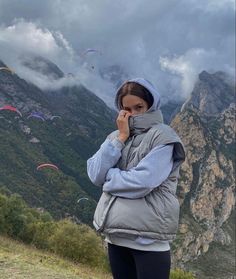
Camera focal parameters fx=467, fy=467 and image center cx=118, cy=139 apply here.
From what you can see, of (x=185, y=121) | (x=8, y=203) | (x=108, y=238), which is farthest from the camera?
(x=185, y=121)

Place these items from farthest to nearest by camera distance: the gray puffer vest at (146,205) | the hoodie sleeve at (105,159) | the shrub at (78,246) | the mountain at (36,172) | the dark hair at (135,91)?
the mountain at (36,172)
the shrub at (78,246)
the dark hair at (135,91)
the hoodie sleeve at (105,159)
the gray puffer vest at (146,205)

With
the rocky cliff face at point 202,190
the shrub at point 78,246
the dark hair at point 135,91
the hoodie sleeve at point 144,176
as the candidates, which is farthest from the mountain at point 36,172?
the hoodie sleeve at point 144,176

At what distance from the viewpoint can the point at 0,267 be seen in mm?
7562

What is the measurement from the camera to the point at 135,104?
381 cm

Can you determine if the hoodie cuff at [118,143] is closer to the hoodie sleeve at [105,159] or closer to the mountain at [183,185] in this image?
the hoodie sleeve at [105,159]

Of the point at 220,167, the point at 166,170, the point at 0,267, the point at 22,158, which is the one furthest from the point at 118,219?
the point at 220,167

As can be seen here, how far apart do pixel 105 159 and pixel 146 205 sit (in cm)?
50

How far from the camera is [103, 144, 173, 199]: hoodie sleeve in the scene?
3447 mm

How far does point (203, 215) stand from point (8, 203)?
470 feet

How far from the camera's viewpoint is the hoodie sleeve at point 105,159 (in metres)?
3.67

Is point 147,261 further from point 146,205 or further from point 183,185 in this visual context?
point 183,185

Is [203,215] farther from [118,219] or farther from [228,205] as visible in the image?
[118,219]

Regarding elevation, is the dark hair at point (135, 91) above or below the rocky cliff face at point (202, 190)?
below

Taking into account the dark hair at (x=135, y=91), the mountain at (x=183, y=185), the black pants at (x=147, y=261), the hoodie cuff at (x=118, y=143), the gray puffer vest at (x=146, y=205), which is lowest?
the black pants at (x=147, y=261)
